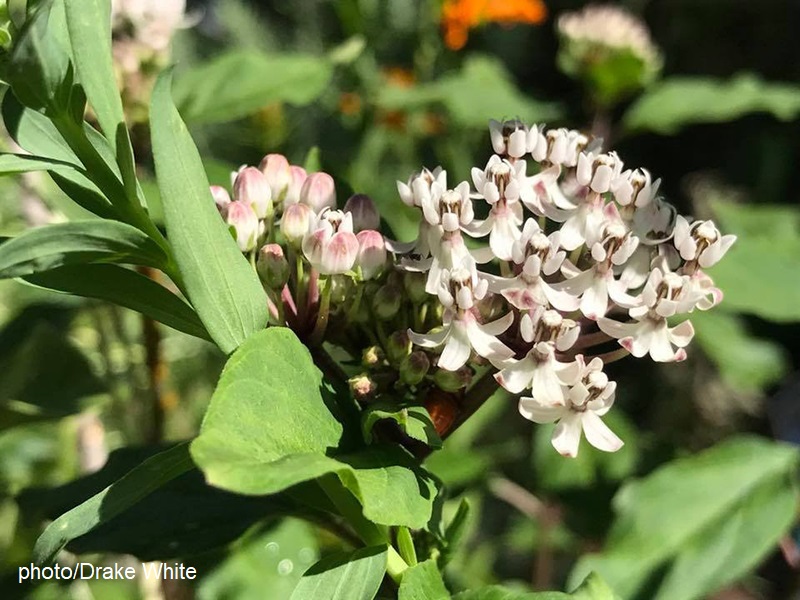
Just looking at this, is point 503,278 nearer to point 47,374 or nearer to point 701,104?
point 47,374

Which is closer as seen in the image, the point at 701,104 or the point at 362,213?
the point at 362,213

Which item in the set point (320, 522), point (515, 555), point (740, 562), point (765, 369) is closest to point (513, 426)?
point (515, 555)

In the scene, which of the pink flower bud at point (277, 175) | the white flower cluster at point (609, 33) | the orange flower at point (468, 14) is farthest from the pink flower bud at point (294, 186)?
the orange flower at point (468, 14)

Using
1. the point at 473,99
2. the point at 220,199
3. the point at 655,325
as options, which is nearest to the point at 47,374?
the point at 220,199

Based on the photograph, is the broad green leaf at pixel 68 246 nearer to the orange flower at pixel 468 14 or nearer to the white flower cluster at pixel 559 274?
the white flower cluster at pixel 559 274

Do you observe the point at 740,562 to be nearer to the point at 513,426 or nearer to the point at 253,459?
the point at 253,459
